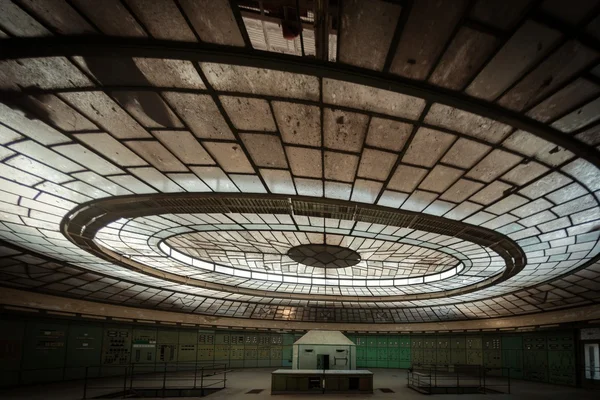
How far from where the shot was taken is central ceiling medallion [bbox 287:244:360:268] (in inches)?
587

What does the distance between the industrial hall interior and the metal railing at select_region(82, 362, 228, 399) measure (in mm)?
477

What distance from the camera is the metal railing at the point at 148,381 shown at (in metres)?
15.2

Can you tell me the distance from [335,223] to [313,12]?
8.19 meters

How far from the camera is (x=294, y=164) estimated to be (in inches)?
277

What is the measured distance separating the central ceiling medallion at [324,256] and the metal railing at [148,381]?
5688 mm

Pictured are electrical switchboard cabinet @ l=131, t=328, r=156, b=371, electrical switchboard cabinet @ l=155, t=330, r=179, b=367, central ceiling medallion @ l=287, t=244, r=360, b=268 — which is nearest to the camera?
central ceiling medallion @ l=287, t=244, r=360, b=268

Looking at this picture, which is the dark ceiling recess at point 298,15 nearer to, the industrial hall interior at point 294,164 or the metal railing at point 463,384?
the industrial hall interior at point 294,164

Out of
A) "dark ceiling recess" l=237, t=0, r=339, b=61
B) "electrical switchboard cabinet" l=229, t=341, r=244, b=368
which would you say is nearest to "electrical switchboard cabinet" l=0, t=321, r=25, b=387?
"electrical switchboard cabinet" l=229, t=341, r=244, b=368

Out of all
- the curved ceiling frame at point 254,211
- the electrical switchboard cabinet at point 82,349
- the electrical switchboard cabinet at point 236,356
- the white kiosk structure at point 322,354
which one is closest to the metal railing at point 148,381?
the electrical switchboard cabinet at point 82,349

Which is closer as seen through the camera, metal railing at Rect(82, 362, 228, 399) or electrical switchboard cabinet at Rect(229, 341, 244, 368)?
metal railing at Rect(82, 362, 228, 399)

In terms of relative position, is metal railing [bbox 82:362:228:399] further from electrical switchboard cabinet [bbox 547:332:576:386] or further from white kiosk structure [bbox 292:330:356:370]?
electrical switchboard cabinet [bbox 547:332:576:386]

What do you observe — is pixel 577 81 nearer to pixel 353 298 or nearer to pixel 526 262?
pixel 526 262

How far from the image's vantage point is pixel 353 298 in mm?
24844

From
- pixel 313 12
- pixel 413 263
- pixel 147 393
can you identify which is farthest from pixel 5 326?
pixel 313 12
